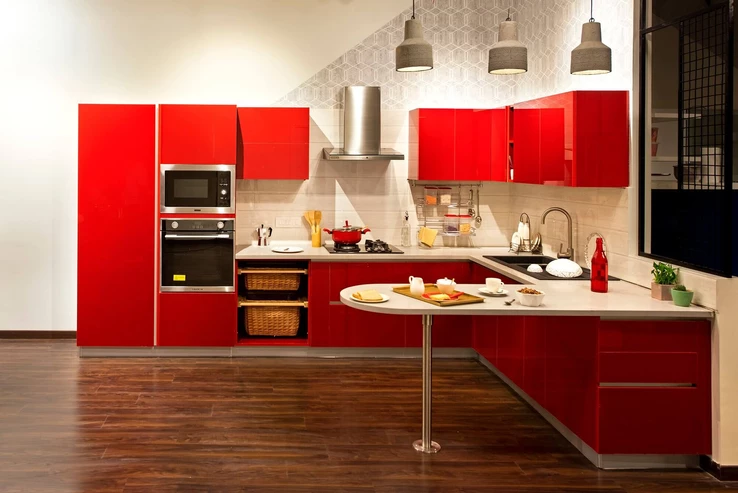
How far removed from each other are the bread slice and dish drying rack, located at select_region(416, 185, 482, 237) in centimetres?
309

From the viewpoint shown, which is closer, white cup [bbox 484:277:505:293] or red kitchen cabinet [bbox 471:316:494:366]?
white cup [bbox 484:277:505:293]

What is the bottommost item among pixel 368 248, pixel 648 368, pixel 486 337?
pixel 486 337

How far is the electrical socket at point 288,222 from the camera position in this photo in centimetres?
703

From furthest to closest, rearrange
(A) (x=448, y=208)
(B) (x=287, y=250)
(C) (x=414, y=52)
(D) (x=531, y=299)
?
(A) (x=448, y=208)
(B) (x=287, y=250)
(C) (x=414, y=52)
(D) (x=531, y=299)

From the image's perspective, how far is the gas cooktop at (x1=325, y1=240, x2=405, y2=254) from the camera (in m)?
6.51

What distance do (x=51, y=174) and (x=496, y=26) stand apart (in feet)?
13.9

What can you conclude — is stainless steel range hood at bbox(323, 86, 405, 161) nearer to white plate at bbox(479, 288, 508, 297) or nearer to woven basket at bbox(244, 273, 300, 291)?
woven basket at bbox(244, 273, 300, 291)

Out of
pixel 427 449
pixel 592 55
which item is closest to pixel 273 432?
pixel 427 449

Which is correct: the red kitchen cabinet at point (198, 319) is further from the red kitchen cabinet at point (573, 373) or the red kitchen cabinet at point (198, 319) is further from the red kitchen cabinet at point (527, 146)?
the red kitchen cabinet at point (573, 373)

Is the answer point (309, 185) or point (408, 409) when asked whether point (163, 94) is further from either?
point (408, 409)

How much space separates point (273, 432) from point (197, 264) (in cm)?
225

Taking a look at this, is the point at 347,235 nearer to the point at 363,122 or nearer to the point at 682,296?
the point at 363,122

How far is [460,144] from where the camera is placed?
6582mm

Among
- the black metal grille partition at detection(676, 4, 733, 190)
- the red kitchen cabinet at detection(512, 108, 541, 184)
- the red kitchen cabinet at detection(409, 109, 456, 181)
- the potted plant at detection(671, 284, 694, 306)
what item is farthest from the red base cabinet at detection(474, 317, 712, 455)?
the red kitchen cabinet at detection(409, 109, 456, 181)
